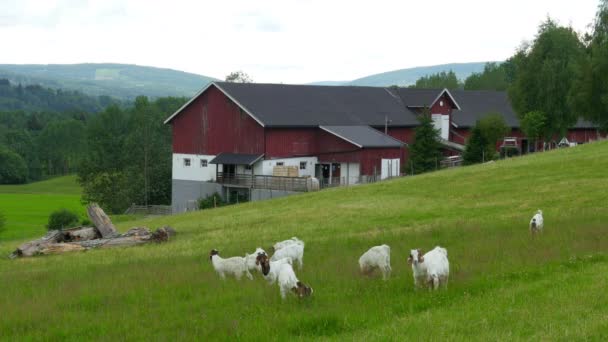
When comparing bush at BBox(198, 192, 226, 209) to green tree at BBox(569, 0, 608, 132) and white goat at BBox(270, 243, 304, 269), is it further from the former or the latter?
white goat at BBox(270, 243, 304, 269)

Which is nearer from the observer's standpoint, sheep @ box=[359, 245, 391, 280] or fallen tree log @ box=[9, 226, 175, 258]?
sheep @ box=[359, 245, 391, 280]

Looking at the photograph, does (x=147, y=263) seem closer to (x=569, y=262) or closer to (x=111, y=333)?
(x=111, y=333)

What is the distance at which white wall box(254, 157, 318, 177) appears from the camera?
65125 millimetres

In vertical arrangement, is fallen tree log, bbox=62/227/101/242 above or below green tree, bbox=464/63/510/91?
below

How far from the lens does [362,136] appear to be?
219 ft

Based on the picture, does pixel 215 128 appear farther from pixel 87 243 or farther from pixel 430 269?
pixel 430 269

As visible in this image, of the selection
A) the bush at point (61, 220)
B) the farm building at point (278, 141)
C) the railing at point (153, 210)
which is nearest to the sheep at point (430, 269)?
the farm building at point (278, 141)

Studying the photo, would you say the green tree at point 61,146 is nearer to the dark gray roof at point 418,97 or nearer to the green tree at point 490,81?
the green tree at point 490,81

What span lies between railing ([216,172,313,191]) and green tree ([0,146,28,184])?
97524mm

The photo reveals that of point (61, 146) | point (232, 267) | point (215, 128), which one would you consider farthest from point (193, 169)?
point (61, 146)

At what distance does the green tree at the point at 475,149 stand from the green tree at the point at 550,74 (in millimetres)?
12196

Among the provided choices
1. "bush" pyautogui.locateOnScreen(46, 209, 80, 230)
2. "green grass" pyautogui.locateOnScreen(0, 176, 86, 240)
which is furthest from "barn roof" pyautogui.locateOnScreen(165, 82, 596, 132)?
"green grass" pyautogui.locateOnScreen(0, 176, 86, 240)

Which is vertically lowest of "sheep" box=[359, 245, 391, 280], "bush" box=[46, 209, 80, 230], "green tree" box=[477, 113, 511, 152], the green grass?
the green grass

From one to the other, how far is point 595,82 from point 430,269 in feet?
196
